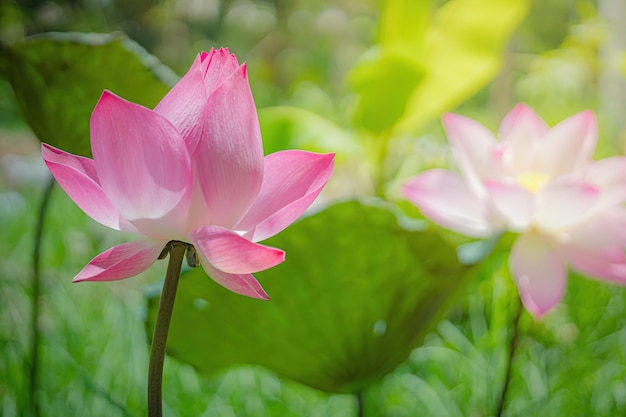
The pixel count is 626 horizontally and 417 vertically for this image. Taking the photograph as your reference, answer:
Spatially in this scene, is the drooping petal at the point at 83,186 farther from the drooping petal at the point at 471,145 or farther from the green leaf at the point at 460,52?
the green leaf at the point at 460,52

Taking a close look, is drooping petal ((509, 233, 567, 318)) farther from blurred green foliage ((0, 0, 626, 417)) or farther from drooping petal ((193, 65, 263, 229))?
drooping petal ((193, 65, 263, 229))

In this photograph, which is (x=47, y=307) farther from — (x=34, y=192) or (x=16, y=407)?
(x=34, y=192)

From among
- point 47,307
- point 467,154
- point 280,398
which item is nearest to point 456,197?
point 467,154

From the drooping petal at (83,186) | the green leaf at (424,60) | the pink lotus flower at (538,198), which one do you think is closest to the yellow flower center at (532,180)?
the pink lotus flower at (538,198)

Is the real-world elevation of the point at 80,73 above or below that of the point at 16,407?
above

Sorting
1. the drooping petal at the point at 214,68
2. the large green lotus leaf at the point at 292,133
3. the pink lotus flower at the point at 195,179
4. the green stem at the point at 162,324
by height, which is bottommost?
the large green lotus leaf at the point at 292,133

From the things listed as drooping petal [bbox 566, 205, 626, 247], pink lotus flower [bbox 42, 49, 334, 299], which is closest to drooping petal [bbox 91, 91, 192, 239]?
pink lotus flower [bbox 42, 49, 334, 299]

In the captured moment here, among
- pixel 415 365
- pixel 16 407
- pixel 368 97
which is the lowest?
pixel 415 365
